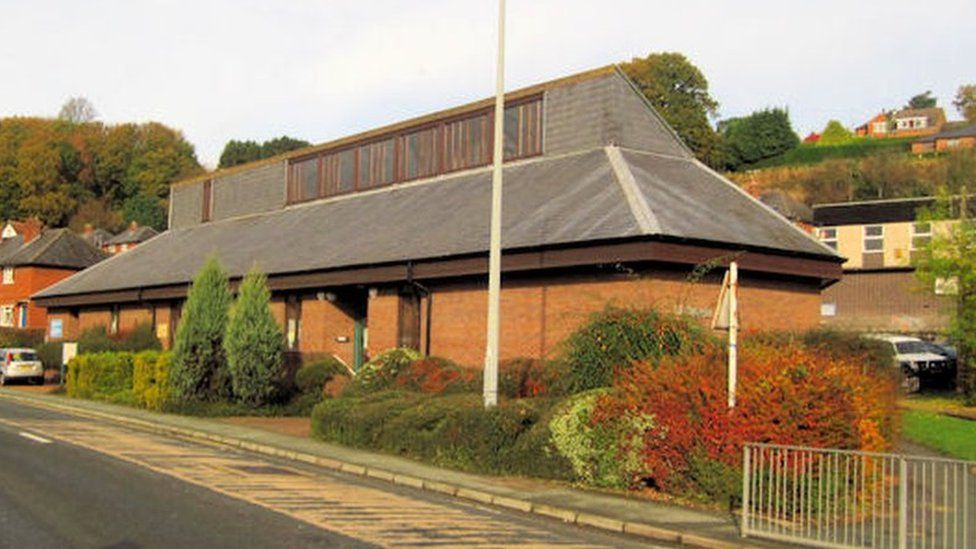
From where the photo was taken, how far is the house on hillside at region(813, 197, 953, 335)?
54312 mm

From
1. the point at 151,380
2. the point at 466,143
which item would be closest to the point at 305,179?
the point at 466,143

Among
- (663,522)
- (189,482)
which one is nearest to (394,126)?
(189,482)

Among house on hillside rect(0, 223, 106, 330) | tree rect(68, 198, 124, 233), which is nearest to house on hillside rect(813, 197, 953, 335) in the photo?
house on hillside rect(0, 223, 106, 330)

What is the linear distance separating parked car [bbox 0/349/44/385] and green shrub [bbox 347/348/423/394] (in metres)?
24.6

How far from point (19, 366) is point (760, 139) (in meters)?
81.8

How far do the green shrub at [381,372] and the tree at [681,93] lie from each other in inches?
2443

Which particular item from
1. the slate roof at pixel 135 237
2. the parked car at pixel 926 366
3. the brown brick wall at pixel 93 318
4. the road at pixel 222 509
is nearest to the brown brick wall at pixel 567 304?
the road at pixel 222 509

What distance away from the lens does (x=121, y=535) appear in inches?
385

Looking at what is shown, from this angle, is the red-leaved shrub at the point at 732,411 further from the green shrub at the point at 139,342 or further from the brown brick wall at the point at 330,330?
the green shrub at the point at 139,342

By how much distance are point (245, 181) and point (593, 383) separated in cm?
3140

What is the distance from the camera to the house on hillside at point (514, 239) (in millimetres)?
22203

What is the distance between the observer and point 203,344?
27.0 m

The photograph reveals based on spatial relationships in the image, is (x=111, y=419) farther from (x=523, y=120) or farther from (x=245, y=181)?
(x=245, y=181)

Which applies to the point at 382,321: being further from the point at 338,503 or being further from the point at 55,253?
the point at 55,253
